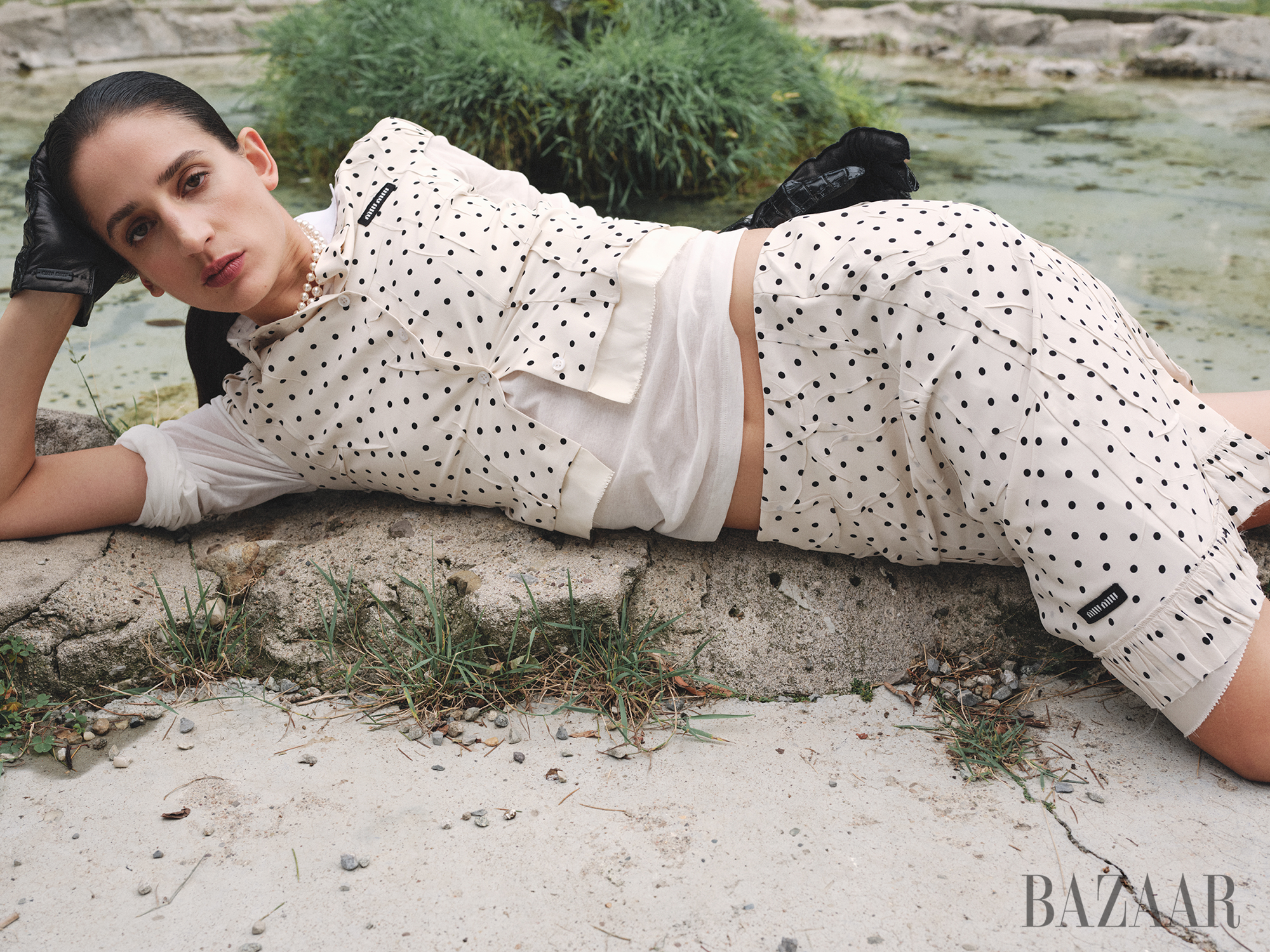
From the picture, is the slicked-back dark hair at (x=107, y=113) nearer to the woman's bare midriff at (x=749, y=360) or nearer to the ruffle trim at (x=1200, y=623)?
the woman's bare midriff at (x=749, y=360)

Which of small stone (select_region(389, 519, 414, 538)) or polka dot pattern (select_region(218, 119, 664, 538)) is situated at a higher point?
polka dot pattern (select_region(218, 119, 664, 538))

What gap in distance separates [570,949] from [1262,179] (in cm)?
494

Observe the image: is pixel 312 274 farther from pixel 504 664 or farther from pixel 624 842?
pixel 624 842

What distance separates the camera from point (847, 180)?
184 cm

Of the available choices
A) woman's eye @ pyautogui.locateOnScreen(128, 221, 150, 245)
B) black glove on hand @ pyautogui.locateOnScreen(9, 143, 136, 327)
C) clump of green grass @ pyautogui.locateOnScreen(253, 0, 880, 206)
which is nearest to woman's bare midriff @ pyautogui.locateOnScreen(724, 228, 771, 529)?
woman's eye @ pyautogui.locateOnScreen(128, 221, 150, 245)

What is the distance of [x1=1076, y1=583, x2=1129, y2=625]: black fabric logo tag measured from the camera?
1.46 metres

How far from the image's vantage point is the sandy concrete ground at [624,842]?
130 cm

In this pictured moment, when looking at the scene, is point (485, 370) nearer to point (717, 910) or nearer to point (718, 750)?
point (718, 750)

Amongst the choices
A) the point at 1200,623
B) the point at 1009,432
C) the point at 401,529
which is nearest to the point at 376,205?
the point at 401,529

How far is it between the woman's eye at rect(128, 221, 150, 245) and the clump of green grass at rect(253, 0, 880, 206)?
3.05 m

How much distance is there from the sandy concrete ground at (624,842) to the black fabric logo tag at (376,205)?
923 millimetres

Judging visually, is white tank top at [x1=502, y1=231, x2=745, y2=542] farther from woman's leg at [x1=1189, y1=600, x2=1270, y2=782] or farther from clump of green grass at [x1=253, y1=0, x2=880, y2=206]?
clump of green grass at [x1=253, y1=0, x2=880, y2=206]

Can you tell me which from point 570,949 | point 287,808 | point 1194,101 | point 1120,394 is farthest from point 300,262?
point 1194,101

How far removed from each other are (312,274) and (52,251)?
16.8 inches
